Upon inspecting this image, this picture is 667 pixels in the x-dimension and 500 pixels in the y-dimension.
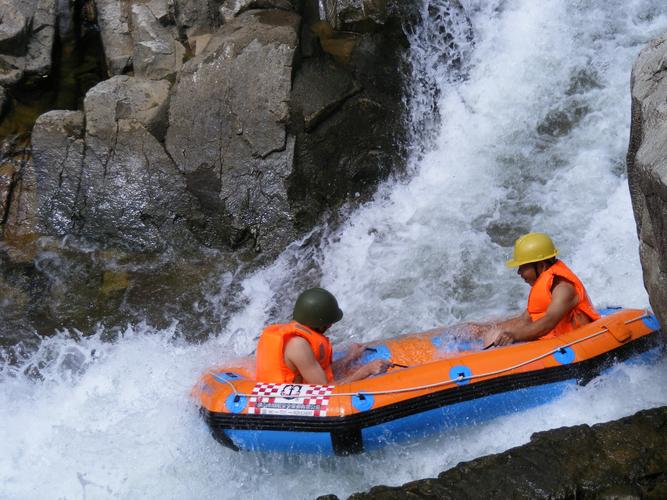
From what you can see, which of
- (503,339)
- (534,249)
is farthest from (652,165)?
(503,339)

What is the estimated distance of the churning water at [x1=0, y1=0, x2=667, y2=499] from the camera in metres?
5.19

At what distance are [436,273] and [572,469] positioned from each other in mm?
3190

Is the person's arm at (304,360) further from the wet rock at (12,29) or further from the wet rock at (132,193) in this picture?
the wet rock at (12,29)

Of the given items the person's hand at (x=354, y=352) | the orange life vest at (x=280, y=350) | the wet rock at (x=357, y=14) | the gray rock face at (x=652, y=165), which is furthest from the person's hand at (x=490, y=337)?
the wet rock at (x=357, y=14)

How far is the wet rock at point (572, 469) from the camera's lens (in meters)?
4.23

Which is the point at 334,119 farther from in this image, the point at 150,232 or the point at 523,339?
the point at 523,339

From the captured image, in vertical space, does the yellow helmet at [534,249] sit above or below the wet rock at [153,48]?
below

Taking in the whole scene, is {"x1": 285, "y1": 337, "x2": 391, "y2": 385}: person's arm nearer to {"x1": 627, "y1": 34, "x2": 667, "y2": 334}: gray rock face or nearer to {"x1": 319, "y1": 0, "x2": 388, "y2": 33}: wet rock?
{"x1": 627, "y1": 34, "x2": 667, "y2": 334}: gray rock face

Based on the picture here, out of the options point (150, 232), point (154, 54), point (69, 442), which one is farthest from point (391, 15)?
point (69, 442)

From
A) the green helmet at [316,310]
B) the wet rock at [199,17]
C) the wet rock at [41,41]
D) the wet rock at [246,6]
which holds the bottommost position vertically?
the green helmet at [316,310]

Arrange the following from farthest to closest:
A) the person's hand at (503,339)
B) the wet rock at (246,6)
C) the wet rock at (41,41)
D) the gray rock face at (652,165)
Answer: the wet rock at (41,41) → the wet rock at (246,6) → the person's hand at (503,339) → the gray rock face at (652,165)

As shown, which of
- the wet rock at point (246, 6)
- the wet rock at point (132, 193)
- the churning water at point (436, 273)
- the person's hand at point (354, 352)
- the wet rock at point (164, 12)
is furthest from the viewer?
the wet rock at point (164, 12)

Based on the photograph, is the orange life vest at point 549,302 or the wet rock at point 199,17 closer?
the orange life vest at point 549,302

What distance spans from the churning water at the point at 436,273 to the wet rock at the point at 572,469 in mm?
416
